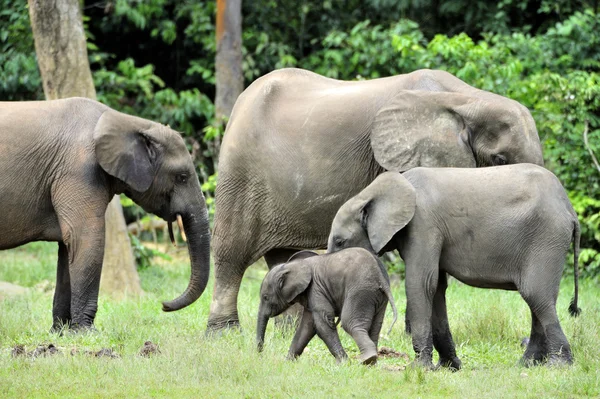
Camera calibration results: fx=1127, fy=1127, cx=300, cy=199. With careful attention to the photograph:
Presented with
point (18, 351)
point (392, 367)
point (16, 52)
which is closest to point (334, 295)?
point (392, 367)

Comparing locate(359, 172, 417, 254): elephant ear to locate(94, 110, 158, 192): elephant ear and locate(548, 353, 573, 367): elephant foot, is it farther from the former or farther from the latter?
locate(94, 110, 158, 192): elephant ear

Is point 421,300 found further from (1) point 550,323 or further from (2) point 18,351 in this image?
(2) point 18,351

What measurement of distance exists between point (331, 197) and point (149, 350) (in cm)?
220

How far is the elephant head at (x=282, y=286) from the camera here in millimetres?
8328

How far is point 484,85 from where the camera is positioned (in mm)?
15297

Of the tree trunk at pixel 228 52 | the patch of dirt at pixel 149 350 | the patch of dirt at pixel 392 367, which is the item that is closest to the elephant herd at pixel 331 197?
the patch of dirt at pixel 392 367

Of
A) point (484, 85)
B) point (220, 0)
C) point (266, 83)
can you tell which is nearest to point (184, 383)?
point (266, 83)

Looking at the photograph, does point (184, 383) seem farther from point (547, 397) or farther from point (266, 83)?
point (266, 83)

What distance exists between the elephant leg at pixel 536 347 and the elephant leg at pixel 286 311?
232 cm

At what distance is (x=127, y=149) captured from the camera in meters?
9.82

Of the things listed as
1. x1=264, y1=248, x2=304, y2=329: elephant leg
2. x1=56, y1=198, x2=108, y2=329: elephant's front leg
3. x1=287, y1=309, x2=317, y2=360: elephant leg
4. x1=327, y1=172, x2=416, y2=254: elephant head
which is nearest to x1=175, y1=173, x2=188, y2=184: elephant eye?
x1=56, y1=198, x2=108, y2=329: elephant's front leg

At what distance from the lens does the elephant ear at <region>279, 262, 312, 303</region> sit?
27.2 feet

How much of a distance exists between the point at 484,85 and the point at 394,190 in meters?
7.65

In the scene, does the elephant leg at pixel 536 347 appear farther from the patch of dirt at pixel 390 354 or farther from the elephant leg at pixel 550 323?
the patch of dirt at pixel 390 354
